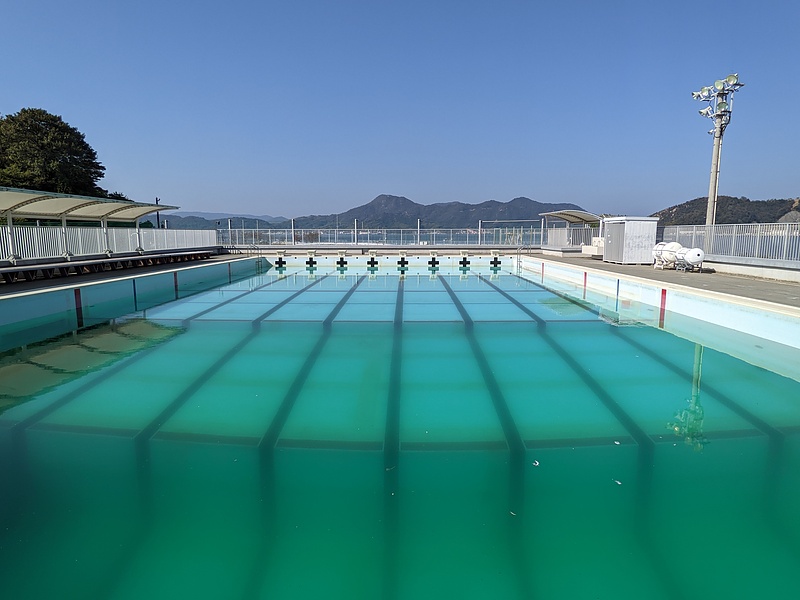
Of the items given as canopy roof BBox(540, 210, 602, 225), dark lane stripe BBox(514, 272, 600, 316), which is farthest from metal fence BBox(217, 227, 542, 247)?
dark lane stripe BBox(514, 272, 600, 316)

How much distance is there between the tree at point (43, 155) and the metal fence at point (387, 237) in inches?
447

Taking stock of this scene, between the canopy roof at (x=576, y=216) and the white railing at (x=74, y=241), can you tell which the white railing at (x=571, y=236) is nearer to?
the canopy roof at (x=576, y=216)

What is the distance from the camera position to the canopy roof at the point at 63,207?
10.5m

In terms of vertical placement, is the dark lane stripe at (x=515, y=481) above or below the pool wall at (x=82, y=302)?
below

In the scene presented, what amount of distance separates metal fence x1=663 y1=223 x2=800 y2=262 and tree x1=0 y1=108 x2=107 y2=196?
29.2 meters

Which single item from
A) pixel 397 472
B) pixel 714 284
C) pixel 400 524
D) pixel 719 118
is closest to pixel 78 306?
pixel 397 472

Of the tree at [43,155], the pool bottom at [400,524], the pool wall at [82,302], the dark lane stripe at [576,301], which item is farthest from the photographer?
the tree at [43,155]

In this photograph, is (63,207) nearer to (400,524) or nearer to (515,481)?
(400,524)

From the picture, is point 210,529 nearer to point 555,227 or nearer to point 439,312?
point 439,312

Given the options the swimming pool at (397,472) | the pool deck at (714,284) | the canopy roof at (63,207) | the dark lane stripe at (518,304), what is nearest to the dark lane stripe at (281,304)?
the swimming pool at (397,472)

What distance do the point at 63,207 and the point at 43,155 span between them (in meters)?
19.1

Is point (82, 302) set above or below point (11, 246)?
below

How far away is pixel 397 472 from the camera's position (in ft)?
10.1

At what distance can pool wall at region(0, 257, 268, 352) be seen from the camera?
7273 millimetres
